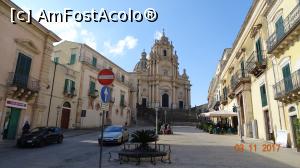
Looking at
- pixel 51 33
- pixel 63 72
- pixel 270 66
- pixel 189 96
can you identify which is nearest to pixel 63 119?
pixel 63 72

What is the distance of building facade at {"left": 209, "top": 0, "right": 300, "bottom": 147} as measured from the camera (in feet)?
43.3

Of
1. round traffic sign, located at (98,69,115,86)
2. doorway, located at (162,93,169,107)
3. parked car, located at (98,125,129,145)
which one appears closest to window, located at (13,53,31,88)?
parked car, located at (98,125,129,145)

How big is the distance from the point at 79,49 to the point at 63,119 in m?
9.51

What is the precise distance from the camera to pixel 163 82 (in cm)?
6506

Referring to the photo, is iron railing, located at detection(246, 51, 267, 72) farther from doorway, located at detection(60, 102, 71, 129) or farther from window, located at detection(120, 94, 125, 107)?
window, located at detection(120, 94, 125, 107)

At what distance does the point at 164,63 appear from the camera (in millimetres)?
66500

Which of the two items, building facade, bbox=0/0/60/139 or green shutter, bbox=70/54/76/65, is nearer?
building facade, bbox=0/0/60/139

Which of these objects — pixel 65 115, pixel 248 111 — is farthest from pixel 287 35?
pixel 65 115

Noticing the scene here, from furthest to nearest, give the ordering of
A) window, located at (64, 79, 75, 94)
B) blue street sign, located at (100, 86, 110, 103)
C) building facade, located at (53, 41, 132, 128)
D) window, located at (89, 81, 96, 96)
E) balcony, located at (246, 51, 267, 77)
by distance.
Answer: window, located at (89, 81, 96, 96), building facade, located at (53, 41, 132, 128), window, located at (64, 79, 75, 94), balcony, located at (246, 51, 267, 77), blue street sign, located at (100, 86, 110, 103)

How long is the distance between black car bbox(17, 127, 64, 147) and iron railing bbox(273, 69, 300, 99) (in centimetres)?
1517

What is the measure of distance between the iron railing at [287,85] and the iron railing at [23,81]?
1776cm

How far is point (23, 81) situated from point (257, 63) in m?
18.5

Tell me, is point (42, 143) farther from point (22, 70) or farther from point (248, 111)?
point (248, 111)

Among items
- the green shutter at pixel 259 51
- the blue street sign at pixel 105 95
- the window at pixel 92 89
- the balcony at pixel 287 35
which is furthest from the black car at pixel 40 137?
the green shutter at pixel 259 51
